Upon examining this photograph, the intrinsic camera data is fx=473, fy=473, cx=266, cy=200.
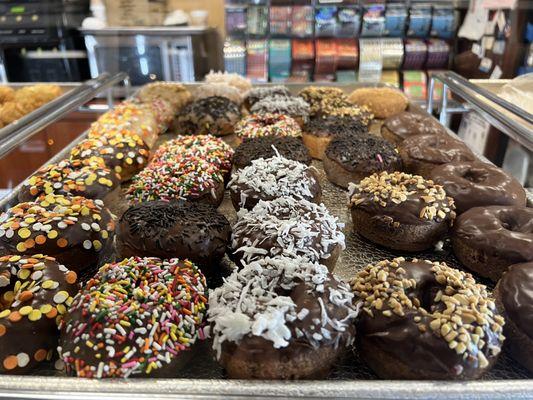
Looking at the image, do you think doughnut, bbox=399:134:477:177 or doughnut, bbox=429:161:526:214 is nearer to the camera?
doughnut, bbox=429:161:526:214

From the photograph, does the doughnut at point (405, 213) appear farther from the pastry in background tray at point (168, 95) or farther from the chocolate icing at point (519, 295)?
the pastry in background tray at point (168, 95)

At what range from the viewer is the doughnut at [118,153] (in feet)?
8.45

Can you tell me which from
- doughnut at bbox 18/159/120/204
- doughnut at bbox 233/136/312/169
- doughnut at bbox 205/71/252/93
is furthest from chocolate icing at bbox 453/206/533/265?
doughnut at bbox 205/71/252/93

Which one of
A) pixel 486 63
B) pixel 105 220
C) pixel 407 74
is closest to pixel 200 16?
pixel 407 74

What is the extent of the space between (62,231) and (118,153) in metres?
0.92

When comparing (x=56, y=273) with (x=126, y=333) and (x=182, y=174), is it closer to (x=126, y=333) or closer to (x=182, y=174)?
(x=126, y=333)

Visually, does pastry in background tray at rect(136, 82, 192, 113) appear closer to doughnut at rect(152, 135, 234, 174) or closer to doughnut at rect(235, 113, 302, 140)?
doughnut at rect(235, 113, 302, 140)

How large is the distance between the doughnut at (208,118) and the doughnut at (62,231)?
1447 millimetres

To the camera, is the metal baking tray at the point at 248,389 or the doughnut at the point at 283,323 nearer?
the metal baking tray at the point at 248,389

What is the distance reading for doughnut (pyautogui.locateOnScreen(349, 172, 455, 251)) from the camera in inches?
78.1

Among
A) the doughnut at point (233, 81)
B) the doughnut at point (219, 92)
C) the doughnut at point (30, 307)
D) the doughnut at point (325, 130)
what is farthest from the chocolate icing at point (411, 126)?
the doughnut at point (30, 307)

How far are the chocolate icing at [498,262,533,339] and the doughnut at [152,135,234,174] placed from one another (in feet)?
4.92

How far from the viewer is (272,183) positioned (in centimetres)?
216

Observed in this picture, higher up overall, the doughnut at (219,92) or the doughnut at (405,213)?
the doughnut at (219,92)
